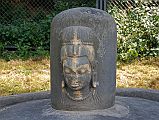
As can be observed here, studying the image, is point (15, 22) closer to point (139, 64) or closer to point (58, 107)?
point (139, 64)

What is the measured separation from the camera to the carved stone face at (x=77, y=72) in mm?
2523

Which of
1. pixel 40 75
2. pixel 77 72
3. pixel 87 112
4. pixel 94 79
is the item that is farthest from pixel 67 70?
pixel 40 75

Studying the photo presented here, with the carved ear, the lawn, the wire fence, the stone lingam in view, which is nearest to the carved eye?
the stone lingam

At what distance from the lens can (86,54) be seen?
2.55 metres

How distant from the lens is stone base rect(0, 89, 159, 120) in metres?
2.55

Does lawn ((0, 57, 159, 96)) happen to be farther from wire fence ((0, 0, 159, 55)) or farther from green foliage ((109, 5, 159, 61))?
wire fence ((0, 0, 159, 55))

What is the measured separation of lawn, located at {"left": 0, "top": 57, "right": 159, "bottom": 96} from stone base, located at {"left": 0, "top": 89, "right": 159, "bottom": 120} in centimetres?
236

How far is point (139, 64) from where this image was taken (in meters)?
6.89

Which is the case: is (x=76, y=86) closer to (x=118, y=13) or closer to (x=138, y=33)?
(x=138, y=33)

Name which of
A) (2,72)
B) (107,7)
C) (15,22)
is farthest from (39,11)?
(2,72)

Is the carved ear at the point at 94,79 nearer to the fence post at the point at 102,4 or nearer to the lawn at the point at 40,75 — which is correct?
the lawn at the point at 40,75

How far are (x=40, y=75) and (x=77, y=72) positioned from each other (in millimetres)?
3703

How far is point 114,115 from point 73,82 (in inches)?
12.9

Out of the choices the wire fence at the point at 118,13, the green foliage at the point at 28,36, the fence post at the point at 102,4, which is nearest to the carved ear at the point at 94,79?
the wire fence at the point at 118,13
